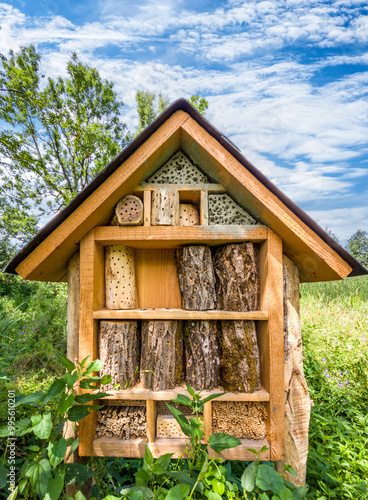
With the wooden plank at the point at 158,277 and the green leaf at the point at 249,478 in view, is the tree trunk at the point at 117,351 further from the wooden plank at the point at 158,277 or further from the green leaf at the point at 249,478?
the green leaf at the point at 249,478

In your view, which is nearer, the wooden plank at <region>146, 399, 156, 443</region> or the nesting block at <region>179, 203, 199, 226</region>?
the wooden plank at <region>146, 399, 156, 443</region>

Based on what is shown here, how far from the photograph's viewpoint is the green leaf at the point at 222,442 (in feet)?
4.37

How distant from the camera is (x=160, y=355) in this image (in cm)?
170

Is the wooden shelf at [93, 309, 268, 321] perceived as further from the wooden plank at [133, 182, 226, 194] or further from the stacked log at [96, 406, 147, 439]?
the wooden plank at [133, 182, 226, 194]

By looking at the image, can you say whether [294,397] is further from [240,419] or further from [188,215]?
[188,215]

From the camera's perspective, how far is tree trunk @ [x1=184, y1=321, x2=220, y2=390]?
1.70 metres

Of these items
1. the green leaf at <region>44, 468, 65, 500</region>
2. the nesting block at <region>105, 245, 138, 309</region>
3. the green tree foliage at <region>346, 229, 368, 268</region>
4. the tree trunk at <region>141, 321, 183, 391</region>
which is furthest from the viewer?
the green tree foliage at <region>346, 229, 368, 268</region>

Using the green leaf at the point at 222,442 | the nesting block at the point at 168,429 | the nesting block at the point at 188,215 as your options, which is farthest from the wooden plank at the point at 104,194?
the green leaf at the point at 222,442

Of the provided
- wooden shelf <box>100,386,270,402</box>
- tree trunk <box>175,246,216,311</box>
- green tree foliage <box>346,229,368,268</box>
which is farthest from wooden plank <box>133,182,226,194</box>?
green tree foliage <box>346,229,368,268</box>

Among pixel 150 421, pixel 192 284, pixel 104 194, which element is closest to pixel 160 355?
pixel 150 421

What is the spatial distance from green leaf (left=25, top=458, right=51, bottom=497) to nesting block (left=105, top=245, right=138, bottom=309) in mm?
852

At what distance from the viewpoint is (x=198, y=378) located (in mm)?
1699

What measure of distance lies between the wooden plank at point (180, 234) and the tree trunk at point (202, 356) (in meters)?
0.58

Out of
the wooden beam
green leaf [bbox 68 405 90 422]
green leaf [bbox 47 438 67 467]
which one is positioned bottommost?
green leaf [bbox 47 438 67 467]
